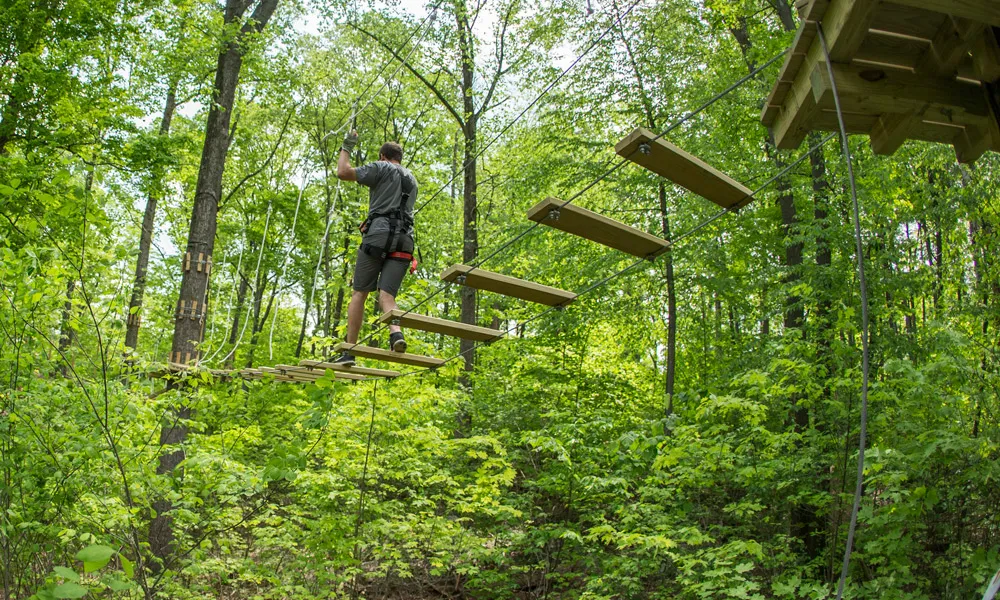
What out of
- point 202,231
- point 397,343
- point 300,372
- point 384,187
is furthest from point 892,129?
point 202,231

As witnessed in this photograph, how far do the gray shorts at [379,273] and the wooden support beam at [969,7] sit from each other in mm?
3306

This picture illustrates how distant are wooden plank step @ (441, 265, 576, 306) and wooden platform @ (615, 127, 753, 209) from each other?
3.46 ft

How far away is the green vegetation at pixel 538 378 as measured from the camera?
14.9 feet

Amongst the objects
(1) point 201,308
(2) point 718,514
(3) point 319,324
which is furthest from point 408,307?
(3) point 319,324

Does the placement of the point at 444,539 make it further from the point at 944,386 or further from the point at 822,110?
the point at 822,110

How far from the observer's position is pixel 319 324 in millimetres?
18125

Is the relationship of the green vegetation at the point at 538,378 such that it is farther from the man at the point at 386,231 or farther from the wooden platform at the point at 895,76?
the wooden platform at the point at 895,76

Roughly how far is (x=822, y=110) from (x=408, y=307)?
5544mm

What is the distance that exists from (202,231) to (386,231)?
4199 millimetres

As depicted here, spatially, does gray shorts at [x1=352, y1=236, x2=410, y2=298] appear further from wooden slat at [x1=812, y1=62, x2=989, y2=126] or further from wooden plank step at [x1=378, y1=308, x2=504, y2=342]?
wooden slat at [x1=812, y1=62, x2=989, y2=126]

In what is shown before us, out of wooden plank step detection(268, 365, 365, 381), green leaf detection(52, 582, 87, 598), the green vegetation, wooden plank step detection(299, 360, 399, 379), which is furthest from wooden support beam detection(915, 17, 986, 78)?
wooden plank step detection(268, 365, 365, 381)

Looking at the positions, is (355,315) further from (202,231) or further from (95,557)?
(202,231)

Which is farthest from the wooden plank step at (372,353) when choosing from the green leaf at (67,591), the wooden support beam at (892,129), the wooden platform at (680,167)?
the wooden support beam at (892,129)

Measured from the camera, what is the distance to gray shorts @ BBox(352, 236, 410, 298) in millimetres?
4602
